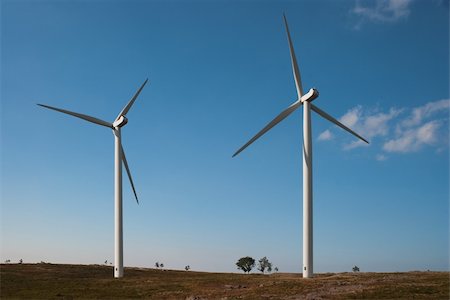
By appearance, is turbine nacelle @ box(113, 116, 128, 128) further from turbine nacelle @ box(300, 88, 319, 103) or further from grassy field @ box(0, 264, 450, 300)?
turbine nacelle @ box(300, 88, 319, 103)

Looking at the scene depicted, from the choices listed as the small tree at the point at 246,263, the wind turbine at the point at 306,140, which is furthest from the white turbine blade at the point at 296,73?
the small tree at the point at 246,263

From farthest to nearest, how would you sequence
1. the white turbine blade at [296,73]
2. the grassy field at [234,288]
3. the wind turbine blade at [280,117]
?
the white turbine blade at [296,73], the wind turbine blade at [280,117], the grassy field at [234,288]

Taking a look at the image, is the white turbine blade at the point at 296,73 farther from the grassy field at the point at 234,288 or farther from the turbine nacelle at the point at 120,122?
the turbine nacelle at the point at 120,122

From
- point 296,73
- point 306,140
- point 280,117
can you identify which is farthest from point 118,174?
point 296,73

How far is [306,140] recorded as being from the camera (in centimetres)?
7094

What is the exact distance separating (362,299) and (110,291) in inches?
1330

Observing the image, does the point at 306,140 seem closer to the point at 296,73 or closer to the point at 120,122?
the point at 296,73

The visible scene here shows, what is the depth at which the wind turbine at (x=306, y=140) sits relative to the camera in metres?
67.9

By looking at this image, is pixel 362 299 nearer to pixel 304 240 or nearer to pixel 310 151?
pixel 304 240

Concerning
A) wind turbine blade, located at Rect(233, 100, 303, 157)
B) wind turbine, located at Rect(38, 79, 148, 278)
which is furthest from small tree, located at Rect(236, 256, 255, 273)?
wind turbine blade, located at Rect(233, 100, 303, 157)

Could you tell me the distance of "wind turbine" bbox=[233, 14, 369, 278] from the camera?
223ft

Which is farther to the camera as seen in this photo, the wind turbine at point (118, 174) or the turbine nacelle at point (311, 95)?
the wind turbine at point (118, 174)

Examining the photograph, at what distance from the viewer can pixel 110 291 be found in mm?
64812

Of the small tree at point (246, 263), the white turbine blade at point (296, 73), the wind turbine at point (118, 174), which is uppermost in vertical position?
the white turbine blade at point (296, 73)
